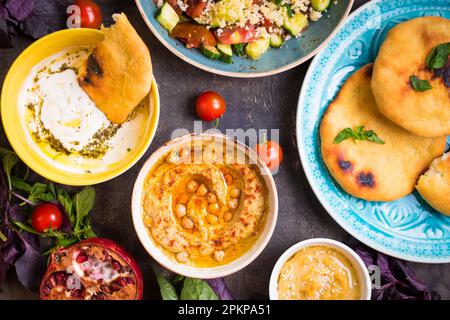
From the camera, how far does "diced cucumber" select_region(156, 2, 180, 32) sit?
113 inches

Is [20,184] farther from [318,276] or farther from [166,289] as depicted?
[318,276]

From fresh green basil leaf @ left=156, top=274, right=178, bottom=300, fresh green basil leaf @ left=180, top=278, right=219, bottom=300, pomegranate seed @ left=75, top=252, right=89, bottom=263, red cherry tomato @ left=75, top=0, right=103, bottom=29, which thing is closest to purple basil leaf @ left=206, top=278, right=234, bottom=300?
fresh green basil leaf @ left=180, top=278, right=219, bottom=300

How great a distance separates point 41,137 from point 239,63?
1177 millimetres

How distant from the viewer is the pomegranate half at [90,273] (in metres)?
2.86

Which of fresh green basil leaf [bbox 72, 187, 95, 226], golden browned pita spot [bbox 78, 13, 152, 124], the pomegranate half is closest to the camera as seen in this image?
golden browned pita spot [bbox 78, 13, 152, 124]

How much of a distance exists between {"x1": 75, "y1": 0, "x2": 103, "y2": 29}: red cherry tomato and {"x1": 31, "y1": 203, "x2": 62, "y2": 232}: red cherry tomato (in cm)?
105

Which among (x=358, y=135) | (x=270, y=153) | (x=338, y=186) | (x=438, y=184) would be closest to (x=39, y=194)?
(x=270, y=153)

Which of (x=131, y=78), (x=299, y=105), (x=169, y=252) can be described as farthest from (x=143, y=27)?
(x=169, y=252)

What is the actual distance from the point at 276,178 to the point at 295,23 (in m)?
0.90

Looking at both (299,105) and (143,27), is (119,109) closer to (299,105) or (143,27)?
(143,27)

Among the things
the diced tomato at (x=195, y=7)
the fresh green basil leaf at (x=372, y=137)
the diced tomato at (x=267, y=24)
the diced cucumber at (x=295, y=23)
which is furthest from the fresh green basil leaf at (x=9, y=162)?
the fresh green basil leaf at (x=372, y=137)

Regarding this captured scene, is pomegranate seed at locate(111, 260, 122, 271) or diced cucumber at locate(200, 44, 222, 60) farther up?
diced cucumber at locate(200, 44, 222, 60)

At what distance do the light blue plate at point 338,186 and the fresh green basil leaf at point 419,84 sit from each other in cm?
31

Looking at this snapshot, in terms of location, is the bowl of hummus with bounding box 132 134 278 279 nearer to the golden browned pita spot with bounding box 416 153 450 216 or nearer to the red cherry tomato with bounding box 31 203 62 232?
the red cherry tomato with bounding box 31 203 62 232
